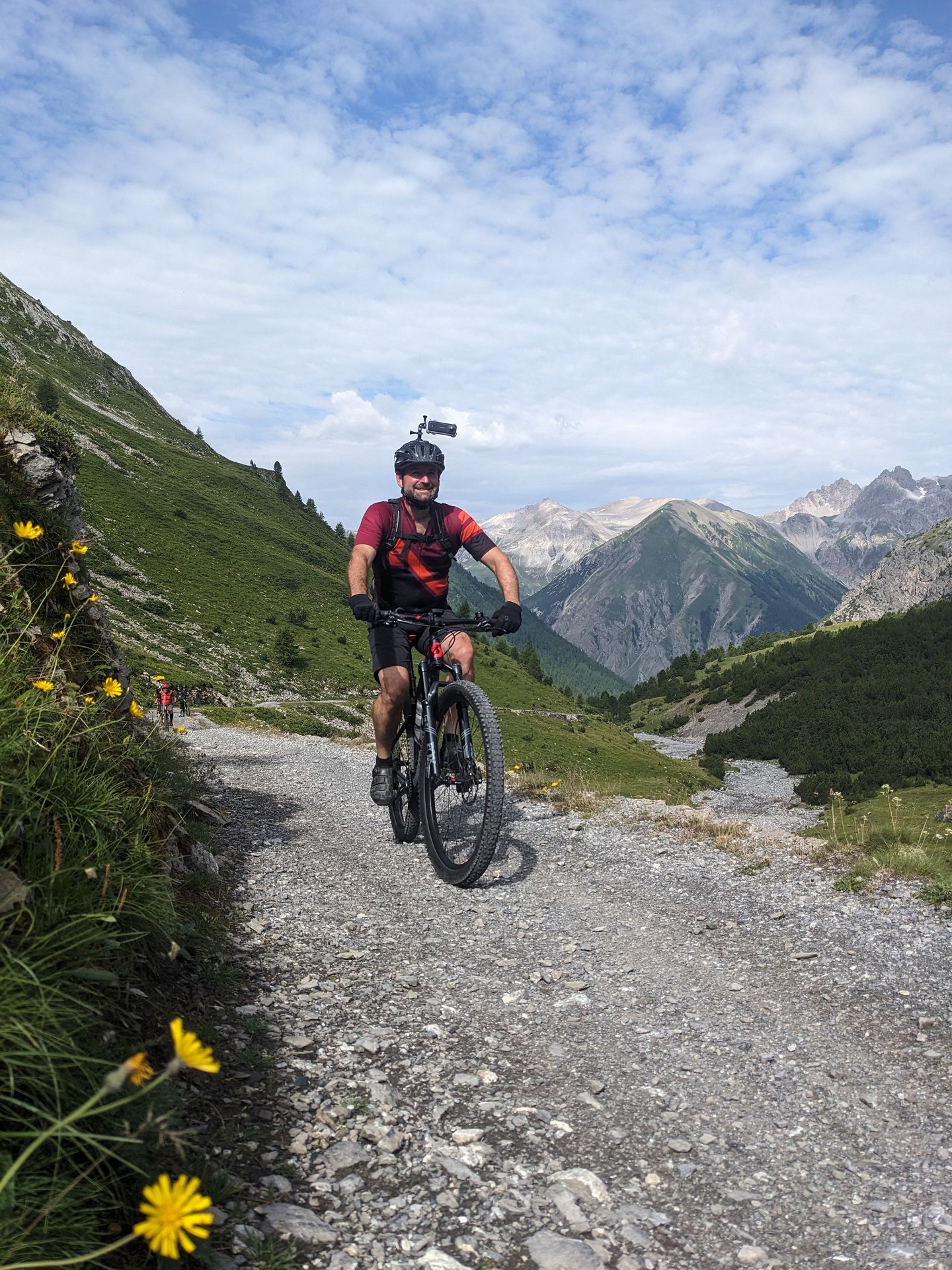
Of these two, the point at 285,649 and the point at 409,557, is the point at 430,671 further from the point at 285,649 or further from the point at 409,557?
the point at 285,649

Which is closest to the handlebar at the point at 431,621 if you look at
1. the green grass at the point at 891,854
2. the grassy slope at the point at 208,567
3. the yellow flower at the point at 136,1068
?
the green grass at the point at 891,854

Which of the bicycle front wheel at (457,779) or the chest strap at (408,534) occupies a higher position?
the chest strap at (408,534)

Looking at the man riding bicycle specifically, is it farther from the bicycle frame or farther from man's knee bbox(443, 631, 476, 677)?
the bicycle frame

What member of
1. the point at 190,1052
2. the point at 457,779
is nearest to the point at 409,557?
the point at 457,779

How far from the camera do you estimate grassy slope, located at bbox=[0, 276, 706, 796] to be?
201 feet

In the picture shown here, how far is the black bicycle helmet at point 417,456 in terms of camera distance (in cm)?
826

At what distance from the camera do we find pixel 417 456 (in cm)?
828

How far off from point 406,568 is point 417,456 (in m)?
1.30

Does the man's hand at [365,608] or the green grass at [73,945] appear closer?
the green grass at [73,945]

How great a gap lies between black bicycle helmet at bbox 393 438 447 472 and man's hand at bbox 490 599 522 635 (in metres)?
1.87

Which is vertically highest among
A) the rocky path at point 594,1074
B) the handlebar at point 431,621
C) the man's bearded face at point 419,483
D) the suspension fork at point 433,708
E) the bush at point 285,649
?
the man's bearded face at point 419,483

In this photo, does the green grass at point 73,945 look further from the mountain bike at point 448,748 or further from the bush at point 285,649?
the bush at point 285,649

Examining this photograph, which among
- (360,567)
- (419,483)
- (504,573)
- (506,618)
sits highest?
(419,483)

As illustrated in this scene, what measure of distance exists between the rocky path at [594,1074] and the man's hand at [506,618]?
2.72 m
